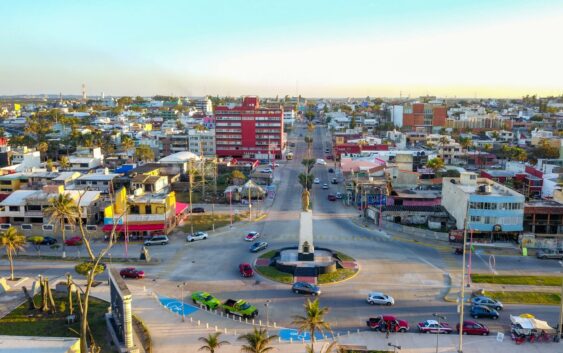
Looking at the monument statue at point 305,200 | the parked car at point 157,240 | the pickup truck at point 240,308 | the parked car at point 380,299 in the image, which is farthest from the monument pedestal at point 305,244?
the parked car at point 157,240

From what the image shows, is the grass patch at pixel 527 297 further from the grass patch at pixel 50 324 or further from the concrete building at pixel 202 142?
the concrete building at pixel 202 142

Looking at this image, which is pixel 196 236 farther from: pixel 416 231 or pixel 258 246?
pixel 416 231

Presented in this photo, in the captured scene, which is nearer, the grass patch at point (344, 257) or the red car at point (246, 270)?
the red car at point (246, 270)

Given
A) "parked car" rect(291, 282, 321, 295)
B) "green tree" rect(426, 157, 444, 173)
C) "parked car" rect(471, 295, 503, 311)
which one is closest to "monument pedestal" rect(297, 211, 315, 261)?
"parked car" rect(291, 282, 321, 295)

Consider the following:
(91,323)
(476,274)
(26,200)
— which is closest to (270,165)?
(26,200)

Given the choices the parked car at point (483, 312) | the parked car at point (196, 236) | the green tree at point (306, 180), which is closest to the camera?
the parked car at point (483, 312)

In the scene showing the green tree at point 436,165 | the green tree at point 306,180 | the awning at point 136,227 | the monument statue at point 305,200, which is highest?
the monument statue at point 305,200

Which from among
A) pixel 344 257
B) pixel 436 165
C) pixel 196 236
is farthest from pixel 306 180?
pixel 344 257

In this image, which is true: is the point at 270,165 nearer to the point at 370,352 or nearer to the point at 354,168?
the point at 354,168
